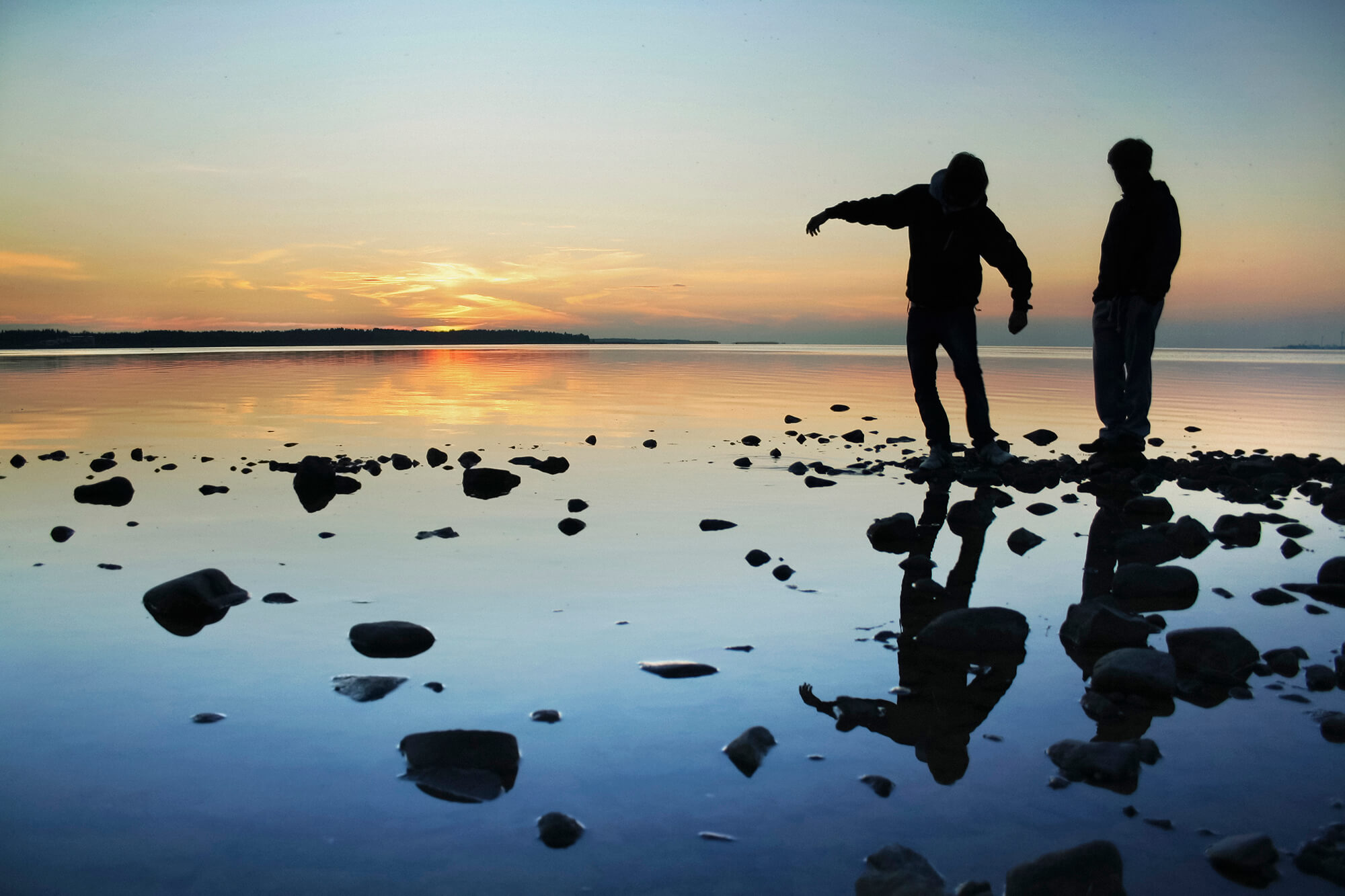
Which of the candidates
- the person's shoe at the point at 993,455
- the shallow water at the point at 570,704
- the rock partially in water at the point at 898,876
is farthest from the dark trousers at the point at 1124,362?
the rock partially in water at the point at 898,876

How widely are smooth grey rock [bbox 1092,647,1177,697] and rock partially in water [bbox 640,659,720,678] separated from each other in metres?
1.58

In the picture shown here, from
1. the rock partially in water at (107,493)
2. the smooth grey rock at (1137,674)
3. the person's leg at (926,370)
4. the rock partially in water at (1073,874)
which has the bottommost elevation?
the rock partially in water at (107,493)

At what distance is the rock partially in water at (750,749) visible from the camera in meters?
3.06

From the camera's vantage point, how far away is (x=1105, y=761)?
299cm

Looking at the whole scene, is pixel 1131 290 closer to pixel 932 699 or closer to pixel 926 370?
pixel 926 370

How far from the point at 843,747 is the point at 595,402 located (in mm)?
18166

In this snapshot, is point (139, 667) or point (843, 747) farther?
point (139, 667)

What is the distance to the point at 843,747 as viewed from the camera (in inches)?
126

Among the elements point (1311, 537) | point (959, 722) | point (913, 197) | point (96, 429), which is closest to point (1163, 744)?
point (959, 722)

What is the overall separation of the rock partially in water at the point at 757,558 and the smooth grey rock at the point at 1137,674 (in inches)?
96.6

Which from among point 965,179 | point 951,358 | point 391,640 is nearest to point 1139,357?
point 951,358

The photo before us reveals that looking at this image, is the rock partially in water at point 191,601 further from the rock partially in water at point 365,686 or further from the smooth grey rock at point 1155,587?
the smooth grey rock at point 1155,587

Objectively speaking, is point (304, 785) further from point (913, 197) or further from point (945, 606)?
point (913, 197)

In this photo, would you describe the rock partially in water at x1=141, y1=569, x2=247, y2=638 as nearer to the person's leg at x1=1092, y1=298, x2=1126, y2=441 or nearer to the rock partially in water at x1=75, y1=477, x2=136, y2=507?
the rock partially in water at x1=75, y1=477, x2=136, y2=507
